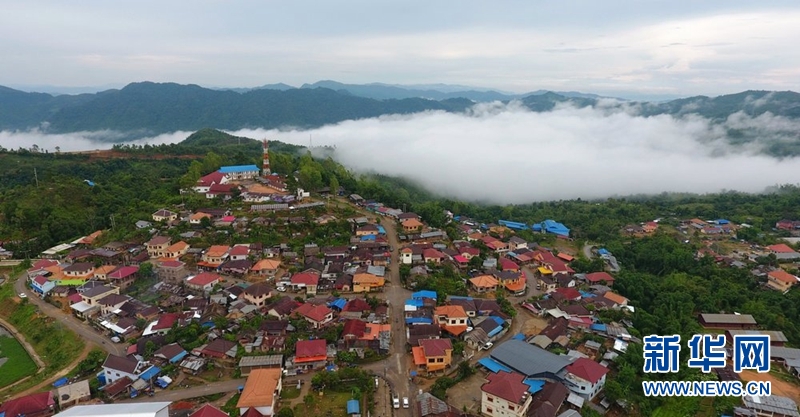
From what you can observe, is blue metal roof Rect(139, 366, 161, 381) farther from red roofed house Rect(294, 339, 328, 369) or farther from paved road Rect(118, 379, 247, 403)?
red roofed house Rect(294, 339, 328, 369)

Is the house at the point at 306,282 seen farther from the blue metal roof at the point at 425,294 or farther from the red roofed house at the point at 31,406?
the red roofed house at the point at 31,406

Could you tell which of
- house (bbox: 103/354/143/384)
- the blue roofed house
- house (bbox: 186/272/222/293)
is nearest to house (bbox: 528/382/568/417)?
house (bbox: 103/354/143/384)

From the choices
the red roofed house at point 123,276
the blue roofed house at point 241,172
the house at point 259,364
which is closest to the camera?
the house at point 259,364

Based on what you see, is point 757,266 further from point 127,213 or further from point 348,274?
point 127,213

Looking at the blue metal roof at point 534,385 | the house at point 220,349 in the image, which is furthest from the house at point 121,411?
the blue metal roof at point 534,385

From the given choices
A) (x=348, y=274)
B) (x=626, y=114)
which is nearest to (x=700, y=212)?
(x=348, y=274)

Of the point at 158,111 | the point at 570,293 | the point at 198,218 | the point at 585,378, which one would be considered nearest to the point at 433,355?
the point at 585,378
